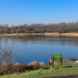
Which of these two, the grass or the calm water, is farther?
the calm water

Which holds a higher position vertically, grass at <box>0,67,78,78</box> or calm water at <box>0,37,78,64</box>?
grass at <box>0,67,78,78</box>

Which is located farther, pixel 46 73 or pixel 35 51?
pixel 35 51

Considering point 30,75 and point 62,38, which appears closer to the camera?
point 30,75

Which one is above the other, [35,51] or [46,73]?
[46,73]

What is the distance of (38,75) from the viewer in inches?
255

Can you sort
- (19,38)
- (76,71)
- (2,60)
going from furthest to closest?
(19,38) < (2,60) < (76,71)

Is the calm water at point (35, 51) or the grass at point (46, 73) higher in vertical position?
the grass at point (46, 73)

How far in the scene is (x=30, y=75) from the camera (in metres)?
6.38

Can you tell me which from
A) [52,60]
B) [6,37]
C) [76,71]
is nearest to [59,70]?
[76,71]

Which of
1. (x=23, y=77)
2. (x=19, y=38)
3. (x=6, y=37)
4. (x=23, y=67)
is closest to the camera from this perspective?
(x=23, y=77)

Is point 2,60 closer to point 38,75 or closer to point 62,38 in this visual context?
point 38,75

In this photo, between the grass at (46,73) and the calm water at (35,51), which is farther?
the calm water at (35,51)

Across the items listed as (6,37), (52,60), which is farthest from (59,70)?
(6,37)

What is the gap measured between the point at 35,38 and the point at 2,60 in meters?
14.2
